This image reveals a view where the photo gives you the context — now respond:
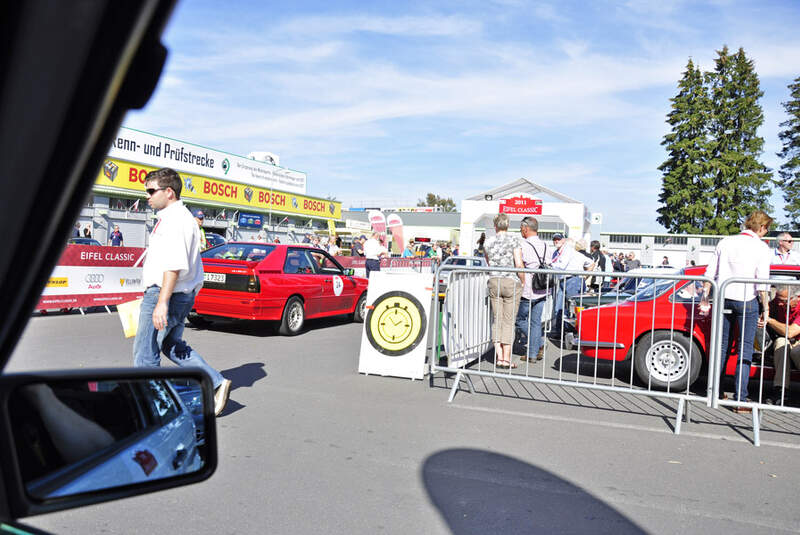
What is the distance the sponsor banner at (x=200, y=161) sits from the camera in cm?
3147

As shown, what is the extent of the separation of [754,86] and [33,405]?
5625 centimetres

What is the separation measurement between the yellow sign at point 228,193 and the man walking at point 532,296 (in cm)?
1983

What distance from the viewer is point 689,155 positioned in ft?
161

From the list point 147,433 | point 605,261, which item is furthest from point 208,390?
point 605,261

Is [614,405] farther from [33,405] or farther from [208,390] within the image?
[33,405]

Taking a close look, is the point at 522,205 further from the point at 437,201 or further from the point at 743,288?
the point at 437,201

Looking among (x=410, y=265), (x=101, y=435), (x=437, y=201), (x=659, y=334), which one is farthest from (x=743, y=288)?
(x=437, y=201)

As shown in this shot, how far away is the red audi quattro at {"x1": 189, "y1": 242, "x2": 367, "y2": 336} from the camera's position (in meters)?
9.47

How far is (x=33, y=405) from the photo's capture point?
1.14 metres

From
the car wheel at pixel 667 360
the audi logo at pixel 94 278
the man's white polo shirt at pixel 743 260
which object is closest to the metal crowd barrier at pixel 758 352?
the man's white polo shirt at pixel 743 260

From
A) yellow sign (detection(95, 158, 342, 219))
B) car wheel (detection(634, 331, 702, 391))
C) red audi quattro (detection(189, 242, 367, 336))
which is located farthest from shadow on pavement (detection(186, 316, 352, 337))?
yellow sign (detection(95, 158, 342, 219))

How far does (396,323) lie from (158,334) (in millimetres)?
3183

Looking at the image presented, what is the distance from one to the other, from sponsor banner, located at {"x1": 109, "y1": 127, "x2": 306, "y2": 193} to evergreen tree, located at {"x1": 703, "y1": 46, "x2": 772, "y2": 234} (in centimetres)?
3093

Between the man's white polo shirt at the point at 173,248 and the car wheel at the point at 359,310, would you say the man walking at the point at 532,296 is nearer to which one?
the car wheel at the point at 359,310
